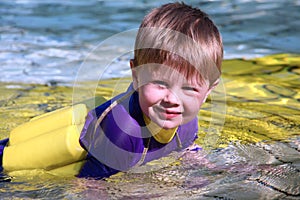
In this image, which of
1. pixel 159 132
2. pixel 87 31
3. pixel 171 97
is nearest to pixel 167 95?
pixel 171 97

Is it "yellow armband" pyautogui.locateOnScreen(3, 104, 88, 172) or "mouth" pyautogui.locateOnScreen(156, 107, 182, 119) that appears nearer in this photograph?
"mouth" pyautogui.locateOnScreen(156, 107, 182, 119)

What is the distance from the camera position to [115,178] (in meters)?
2.81

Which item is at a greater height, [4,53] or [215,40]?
[215,40]

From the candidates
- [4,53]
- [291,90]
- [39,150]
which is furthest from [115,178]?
[4,53]

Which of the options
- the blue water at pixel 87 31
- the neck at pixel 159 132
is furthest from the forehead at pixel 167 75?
the blue water at pixel 87 31

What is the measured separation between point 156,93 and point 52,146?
2.26ft

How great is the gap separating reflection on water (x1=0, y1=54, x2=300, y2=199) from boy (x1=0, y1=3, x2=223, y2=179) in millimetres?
142

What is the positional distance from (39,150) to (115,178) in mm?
401

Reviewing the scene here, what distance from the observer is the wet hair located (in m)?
2.44

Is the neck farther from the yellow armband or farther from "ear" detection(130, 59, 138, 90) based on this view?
the yellow armband

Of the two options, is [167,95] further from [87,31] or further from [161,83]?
[87,31]

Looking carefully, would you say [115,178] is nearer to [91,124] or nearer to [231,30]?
[91,124]

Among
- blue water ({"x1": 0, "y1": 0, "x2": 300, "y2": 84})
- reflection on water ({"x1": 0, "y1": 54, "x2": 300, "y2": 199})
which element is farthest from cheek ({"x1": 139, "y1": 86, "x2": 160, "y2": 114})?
blue water ({"x1": 0, "y1": 0, "x2": 300, "y2": 84})

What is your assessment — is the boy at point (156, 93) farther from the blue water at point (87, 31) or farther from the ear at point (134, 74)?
the blue water at point (87, 31)
